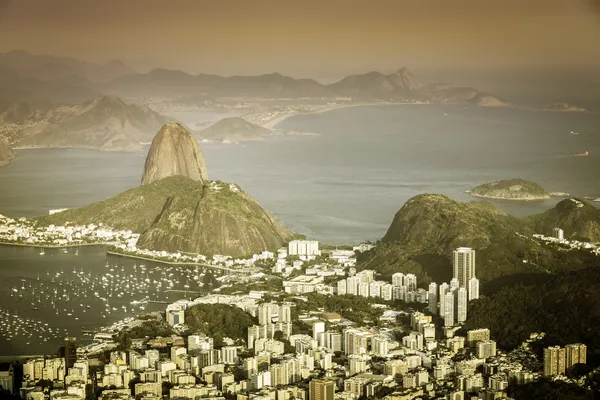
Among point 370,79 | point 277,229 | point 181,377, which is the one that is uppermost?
point 370,79

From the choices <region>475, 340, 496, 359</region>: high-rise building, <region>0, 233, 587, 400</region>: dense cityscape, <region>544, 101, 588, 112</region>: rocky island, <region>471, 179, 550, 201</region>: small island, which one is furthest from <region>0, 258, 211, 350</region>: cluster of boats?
<region>544, 101, 588, 112</region>: rocky island

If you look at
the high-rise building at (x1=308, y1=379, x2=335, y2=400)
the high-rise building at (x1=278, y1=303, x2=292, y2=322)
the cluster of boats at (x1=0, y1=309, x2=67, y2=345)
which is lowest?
the high-rise building at (x1=308, y1=379, x2=335, y2=400)

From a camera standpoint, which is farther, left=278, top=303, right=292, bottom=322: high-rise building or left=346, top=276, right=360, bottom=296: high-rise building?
left=346, top=276, right=360, bottom=296: high-rise building

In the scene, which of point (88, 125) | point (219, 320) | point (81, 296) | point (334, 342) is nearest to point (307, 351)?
point (334, 342)

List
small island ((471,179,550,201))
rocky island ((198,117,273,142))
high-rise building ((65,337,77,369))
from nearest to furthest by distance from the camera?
high-rise building ((65,337,77,369)) → small island ((471,179,550,201)) → rocky island ((198,117,273,142))

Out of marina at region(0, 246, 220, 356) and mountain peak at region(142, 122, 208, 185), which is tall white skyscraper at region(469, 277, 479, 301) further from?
mountain peak at region(142, 122, 208, 185)

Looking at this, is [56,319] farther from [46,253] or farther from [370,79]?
[370,79]

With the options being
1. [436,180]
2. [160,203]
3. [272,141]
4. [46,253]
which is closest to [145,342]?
[46,253]
